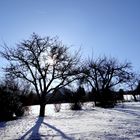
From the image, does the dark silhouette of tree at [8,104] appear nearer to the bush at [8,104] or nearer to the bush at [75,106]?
the bush at [8,104]

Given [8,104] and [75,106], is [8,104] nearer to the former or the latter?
[8,104]

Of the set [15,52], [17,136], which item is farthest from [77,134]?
[15,52]

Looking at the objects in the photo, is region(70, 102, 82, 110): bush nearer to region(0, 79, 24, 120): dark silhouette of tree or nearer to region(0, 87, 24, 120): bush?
region(0, 79, 24, 120): dark silhouette of tree

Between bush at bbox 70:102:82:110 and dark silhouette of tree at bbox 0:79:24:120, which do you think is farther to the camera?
bush at bbox 70:102:82:110

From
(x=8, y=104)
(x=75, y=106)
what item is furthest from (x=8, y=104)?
(x=75, y=106)

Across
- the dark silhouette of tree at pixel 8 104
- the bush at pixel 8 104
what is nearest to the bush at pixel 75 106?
the dark silhouette of tree at pixel 8 104

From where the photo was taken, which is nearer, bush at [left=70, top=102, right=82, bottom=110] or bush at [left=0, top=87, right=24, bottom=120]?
bush at [left=0, top=87, right=24, bottom=120]

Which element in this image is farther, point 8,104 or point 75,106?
point 75,106

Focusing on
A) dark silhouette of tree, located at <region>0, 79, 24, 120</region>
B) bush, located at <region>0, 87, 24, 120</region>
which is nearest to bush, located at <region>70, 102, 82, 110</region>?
dark silhouette of tree, located at <region>0, 79, 24, 120</region>

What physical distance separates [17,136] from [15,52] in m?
12.4

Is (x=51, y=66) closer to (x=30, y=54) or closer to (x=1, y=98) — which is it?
(x=30, y=54)

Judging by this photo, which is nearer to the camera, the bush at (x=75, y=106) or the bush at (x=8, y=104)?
the bush at (x=8, y=104)

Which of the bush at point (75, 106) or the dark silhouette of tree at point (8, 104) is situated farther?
the bush at point (75, 106)

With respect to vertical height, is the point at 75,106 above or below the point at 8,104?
above
